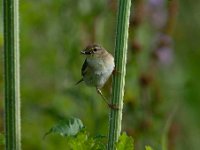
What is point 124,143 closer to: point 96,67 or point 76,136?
point 76,136

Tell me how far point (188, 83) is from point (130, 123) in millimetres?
556

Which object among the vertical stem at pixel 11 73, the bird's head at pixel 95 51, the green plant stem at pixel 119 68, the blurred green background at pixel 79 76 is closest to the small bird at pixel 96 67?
the bird's head at pixel 95 51

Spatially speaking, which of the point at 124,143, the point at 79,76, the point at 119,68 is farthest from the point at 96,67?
the point at 79,76

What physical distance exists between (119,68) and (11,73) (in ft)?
1.21

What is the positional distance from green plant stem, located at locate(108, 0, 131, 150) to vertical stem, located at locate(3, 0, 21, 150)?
345 mm

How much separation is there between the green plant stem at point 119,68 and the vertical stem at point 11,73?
13.6 inches

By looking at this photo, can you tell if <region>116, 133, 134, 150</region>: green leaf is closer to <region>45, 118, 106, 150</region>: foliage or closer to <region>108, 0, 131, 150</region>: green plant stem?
<region>108, 0, 131, 150</region>: green plant stem

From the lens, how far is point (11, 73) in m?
1.99

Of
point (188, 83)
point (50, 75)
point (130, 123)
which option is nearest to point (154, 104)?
point (130, 123)

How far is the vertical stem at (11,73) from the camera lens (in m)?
1.97

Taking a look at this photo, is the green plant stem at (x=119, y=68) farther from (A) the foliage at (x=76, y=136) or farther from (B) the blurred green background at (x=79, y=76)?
(B) the blurred green background at (x=79, y=76)

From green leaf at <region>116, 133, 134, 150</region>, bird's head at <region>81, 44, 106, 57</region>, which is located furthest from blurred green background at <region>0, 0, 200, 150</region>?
green leaf at <region>116, 133, 134, 150</region>

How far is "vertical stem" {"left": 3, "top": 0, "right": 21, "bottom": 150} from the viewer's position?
1973mm

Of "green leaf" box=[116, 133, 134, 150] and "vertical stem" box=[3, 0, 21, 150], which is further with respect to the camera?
"vertical stem" box=[3, 0, 21, 150]
